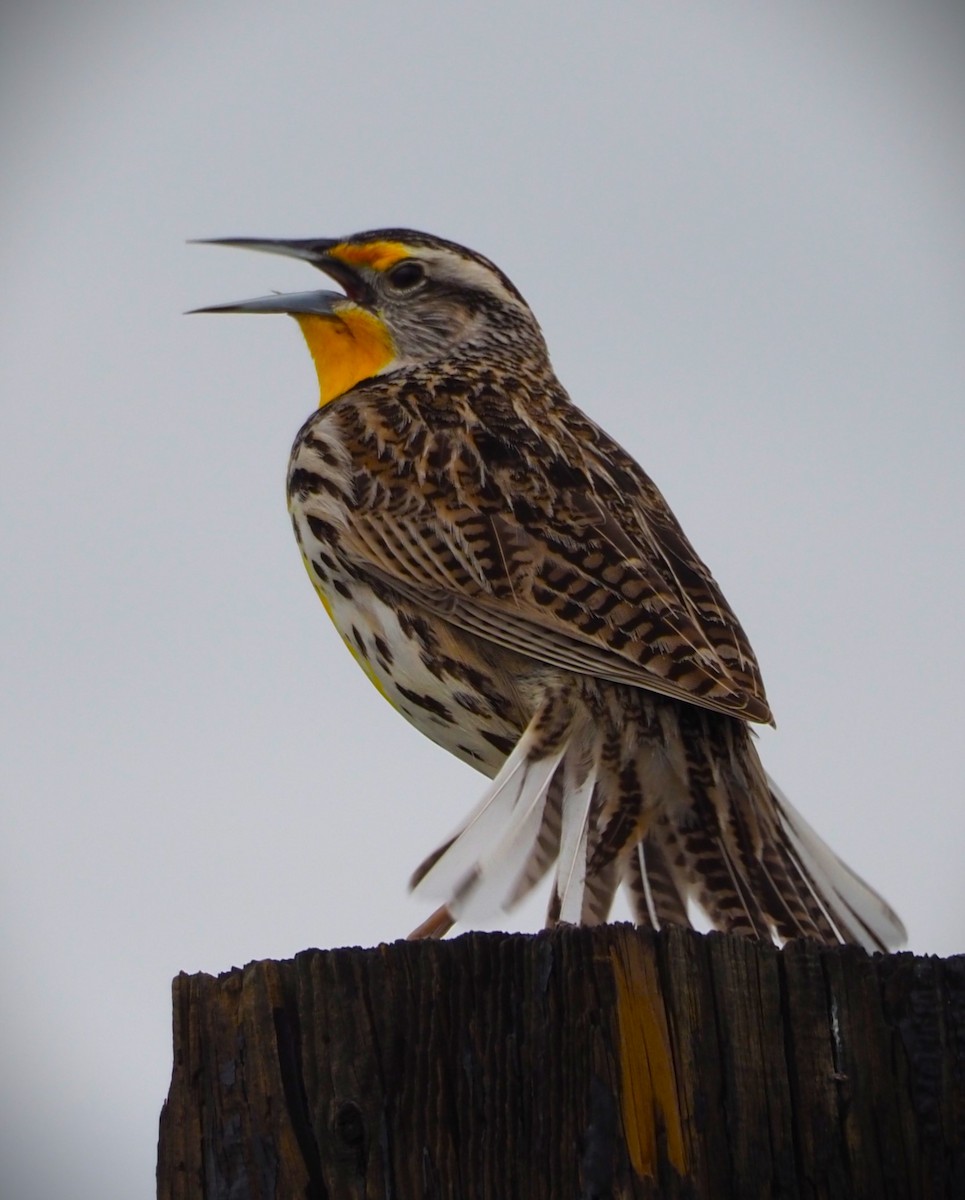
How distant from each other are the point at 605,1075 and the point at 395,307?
3.52 metres

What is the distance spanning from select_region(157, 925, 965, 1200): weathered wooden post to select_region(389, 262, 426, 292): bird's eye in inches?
133

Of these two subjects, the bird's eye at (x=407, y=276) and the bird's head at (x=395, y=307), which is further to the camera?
the bird's eye at (x=407, y=276)

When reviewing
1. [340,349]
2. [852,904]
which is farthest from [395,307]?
[852,904]

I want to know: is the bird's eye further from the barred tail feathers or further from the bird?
the barred tail feathers

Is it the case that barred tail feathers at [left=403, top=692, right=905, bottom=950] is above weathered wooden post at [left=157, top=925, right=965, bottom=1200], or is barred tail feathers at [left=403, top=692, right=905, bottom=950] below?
above

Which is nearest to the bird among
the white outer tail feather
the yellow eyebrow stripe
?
the white outer tail feather

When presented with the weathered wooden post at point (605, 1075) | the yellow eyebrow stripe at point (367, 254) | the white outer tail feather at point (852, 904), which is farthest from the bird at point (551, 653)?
the weathered wooden post at point (605, 1075)

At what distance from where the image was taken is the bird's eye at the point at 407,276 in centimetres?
526

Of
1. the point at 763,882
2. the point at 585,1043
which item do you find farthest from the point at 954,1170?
the point at 763,882

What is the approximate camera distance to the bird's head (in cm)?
503

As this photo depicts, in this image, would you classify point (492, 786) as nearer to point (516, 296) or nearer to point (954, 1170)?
point (954, 1170)

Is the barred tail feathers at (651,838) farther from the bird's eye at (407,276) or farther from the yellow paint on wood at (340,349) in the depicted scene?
the bird's eye at (407,276)

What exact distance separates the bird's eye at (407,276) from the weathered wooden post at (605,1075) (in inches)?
133

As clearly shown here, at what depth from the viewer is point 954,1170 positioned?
79.3 inches
